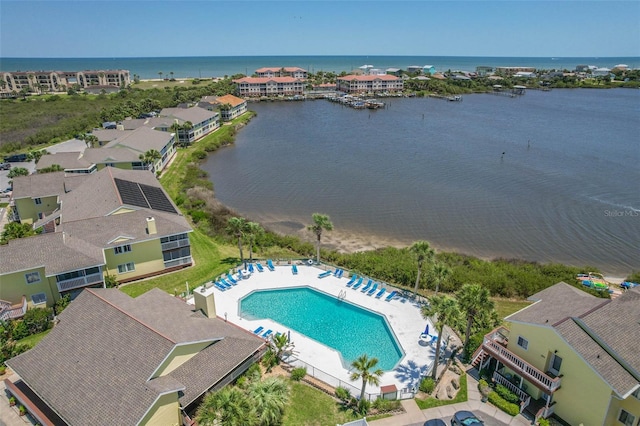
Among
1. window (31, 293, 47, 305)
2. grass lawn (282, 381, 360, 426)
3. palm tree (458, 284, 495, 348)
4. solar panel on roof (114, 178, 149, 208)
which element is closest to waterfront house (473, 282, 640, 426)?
palm tree (458, 284, 495, 348)

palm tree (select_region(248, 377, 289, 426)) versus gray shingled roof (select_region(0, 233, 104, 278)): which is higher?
gray shingled roof (select_region(0, 233, 104, 278))

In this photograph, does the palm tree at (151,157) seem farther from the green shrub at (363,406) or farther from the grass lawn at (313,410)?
the green shrub at (363,406)

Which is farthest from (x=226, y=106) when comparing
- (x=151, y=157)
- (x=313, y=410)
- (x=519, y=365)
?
(x=519, y=365)

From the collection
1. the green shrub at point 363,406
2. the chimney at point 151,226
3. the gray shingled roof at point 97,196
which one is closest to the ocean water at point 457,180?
the gray shingled roof at point 97,196

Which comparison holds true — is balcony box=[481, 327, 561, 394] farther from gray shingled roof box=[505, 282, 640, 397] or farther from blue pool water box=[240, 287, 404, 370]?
blue pool water box=[240, 287, 404, 370]

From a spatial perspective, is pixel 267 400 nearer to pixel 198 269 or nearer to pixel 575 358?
pixel 575 358

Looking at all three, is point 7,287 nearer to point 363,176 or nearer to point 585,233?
point 363,176
